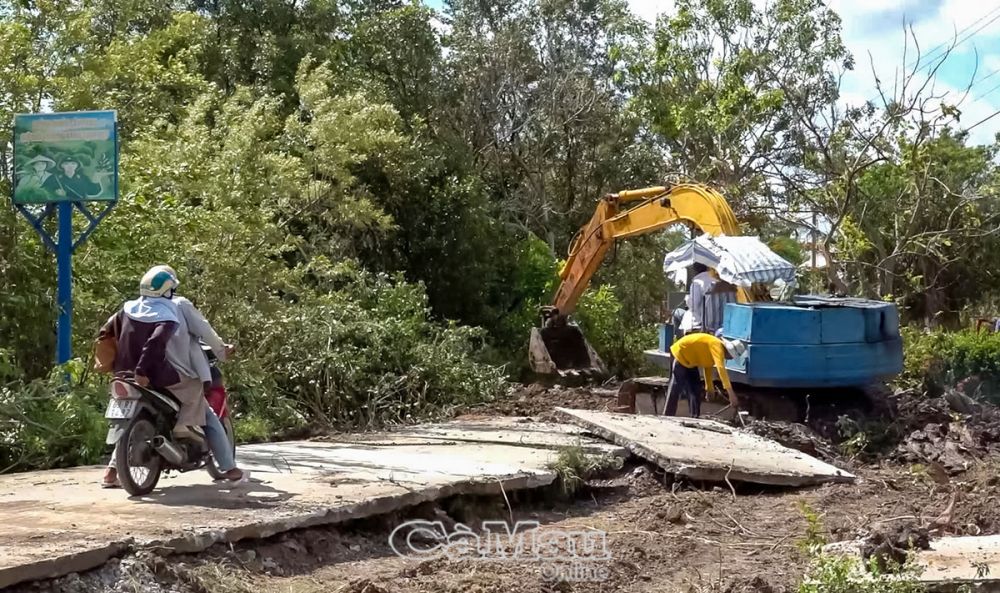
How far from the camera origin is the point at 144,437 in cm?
721

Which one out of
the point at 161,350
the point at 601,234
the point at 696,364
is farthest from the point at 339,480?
the point at 601,234

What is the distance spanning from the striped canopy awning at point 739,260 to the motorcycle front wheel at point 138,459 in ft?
22.9

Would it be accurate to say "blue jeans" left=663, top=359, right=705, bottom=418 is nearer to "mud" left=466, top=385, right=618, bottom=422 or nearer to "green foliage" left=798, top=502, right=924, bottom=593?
"mud" left=466, top=385, right=618, bottom=422

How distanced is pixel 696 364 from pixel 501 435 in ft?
7.84

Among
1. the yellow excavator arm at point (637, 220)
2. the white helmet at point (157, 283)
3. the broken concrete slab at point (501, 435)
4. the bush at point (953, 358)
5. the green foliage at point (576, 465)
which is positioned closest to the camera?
the white helmet at point (157, 283)

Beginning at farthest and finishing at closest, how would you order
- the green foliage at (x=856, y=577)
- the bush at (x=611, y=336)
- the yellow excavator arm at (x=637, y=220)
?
the bush at (x=611, y=336) < the yellow excavator arm at (x=637, y=220) < the green foliage at (x=856, y=577)

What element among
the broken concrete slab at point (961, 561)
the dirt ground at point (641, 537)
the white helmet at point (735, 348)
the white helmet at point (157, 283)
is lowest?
the dirt ground at point (641, 537)

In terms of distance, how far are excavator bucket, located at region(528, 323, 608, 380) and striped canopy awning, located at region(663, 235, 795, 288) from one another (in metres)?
5.04

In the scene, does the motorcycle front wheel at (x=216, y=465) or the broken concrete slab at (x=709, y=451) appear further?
the broken concrete slab at (x=709, y=451)

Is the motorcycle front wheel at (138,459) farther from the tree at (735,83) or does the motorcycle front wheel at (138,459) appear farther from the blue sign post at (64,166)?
the tree at (735,83)

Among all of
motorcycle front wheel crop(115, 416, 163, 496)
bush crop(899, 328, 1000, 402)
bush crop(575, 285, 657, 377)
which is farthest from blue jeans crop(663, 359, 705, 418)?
bush crop(575, 285, 657, 377)

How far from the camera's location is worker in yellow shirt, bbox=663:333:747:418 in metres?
11.7

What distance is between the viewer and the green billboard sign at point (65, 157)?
31.6 feet

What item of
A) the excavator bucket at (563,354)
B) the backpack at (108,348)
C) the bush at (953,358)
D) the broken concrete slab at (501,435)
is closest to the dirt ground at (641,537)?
the broken concrete slab at (501,435)
